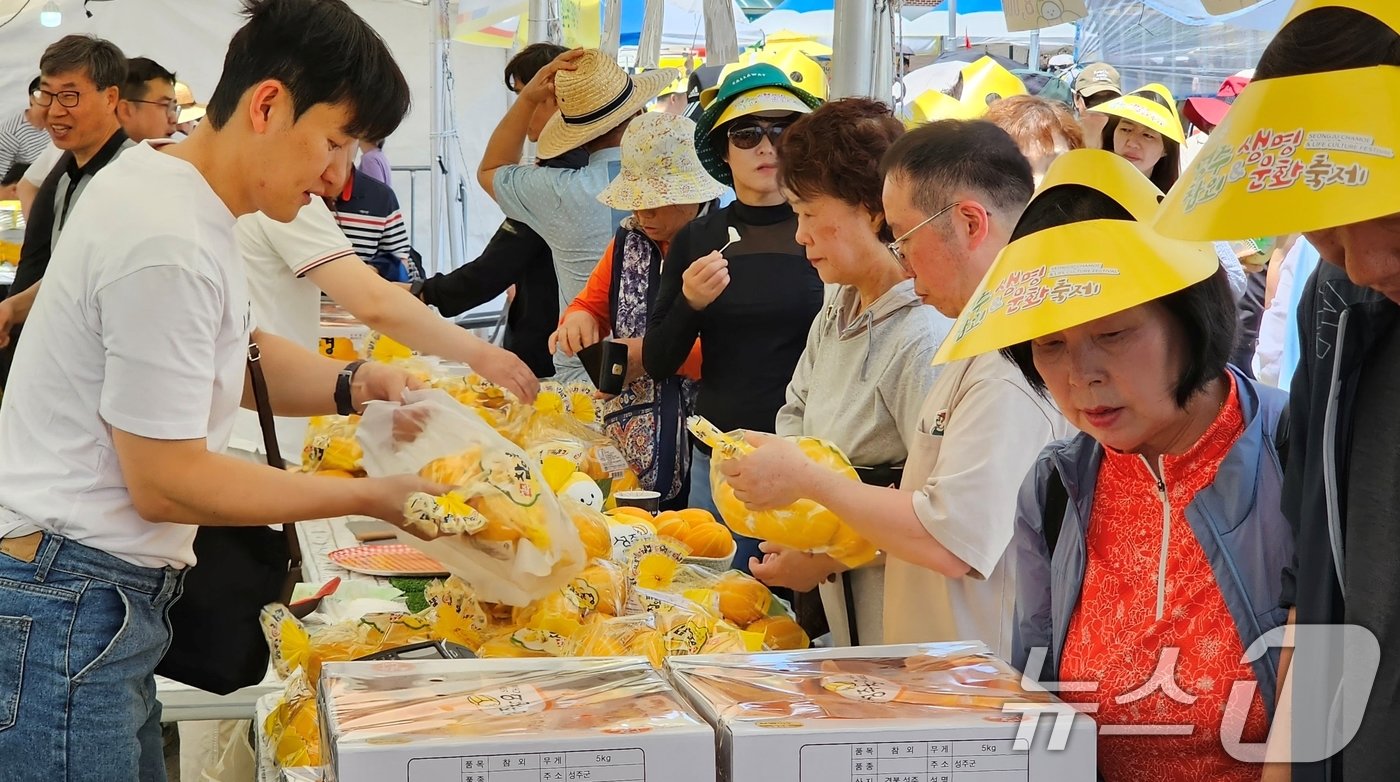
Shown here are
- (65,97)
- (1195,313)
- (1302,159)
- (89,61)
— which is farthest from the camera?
(89,61)

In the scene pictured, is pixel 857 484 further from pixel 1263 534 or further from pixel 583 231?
pixel 583 231

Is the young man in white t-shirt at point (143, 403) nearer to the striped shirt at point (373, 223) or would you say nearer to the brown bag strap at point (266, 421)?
the brown bag strap at point (266, 421)

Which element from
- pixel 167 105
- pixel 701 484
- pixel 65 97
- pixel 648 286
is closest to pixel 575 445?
pixel 701 484

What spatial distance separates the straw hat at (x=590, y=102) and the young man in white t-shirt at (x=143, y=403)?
2.19m

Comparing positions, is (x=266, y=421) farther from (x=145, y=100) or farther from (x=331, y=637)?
(x=145, y=100)

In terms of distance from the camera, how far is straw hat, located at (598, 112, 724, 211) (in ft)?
11.7

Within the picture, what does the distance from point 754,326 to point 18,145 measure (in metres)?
6.92

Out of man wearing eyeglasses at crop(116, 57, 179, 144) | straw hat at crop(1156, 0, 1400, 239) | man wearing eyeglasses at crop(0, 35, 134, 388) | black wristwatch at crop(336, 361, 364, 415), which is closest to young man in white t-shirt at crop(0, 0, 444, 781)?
black wristwatch at crop(336, 361, 364, 415)

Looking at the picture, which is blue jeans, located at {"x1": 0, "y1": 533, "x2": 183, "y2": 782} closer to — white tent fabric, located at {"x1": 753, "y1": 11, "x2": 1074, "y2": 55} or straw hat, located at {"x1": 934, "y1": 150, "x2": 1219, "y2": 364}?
straw hat, located at {"x1": 934, "y1": 150, "x2": 1219, "y2": 364}

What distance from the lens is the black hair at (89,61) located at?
14.9ft

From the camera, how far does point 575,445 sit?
3117mm

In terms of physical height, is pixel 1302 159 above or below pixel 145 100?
below

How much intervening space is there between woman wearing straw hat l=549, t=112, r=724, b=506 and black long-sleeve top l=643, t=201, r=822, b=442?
0.83 feet

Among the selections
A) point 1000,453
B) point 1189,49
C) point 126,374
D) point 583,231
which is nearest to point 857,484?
point 1000,453
